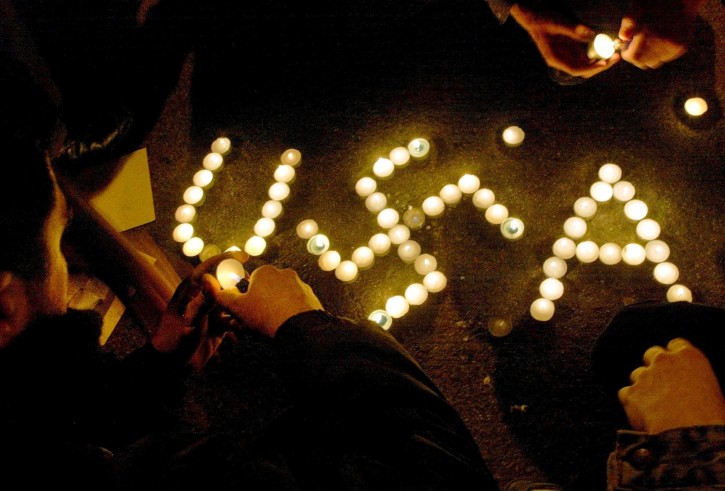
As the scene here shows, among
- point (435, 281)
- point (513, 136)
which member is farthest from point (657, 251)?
point (435, 281)

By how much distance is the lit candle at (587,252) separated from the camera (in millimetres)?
1966

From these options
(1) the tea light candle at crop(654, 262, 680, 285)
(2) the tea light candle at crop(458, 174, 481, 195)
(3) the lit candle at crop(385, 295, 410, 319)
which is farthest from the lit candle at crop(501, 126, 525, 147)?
(3) the lit candle at crop(385, 295, 410, 319)

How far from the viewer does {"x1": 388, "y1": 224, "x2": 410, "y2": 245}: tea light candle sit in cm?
216

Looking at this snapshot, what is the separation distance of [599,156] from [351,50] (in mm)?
1476

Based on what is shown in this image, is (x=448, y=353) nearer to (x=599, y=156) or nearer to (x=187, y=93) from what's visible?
(x=599, y=156)

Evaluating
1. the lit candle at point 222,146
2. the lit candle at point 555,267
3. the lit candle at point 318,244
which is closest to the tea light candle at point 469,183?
the lit candle at point 555,267

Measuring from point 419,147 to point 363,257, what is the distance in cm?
64

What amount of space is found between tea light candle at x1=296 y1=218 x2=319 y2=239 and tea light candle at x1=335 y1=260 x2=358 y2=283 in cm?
23

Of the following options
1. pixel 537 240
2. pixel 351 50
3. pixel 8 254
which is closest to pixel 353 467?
pixel 8 254

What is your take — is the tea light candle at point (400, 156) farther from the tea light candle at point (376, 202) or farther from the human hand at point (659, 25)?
the human hand at point (659, 25)

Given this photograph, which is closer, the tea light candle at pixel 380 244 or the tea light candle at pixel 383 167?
the tea light candle at pixel 380 244

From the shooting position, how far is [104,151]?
2.63 m

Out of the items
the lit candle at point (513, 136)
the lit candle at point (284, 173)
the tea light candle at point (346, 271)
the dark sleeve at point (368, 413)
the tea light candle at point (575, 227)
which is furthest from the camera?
the lit candle at point (284, 173)

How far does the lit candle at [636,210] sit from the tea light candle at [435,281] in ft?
2.77
